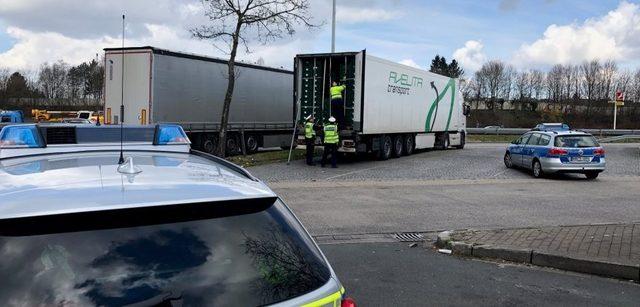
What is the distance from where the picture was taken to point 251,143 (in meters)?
25.8

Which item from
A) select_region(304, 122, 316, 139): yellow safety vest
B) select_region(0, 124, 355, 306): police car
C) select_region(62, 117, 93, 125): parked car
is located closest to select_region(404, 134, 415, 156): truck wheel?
select_region(304, 122, 316, 139): yellow safety vest

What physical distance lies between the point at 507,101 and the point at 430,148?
79.8 meters

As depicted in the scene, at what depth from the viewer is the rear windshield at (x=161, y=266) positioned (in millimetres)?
1890

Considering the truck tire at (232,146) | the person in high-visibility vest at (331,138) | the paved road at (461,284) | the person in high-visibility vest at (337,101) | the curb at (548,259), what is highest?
the person in high-visibility vest at (337,101)

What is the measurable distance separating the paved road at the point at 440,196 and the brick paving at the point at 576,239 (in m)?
1.09

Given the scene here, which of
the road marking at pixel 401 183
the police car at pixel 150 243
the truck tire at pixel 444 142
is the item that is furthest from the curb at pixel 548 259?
the truck tire at pixel 444 142

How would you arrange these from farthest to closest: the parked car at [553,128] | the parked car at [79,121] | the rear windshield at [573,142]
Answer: the parked car at [553,128] < the rear windshield at [573,142] < the parked car at [79,121]

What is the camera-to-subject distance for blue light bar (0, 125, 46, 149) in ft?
→ 12.7

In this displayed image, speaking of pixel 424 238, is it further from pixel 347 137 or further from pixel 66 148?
pixel 347 137

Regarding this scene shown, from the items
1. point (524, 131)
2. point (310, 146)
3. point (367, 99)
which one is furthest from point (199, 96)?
point (524, 131)

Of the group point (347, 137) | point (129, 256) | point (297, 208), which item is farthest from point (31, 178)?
point (347, 137)

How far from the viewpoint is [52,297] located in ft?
6.14

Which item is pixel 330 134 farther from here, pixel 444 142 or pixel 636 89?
pixel 636 89

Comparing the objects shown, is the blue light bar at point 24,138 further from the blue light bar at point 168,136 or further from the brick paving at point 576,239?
the brick paving at point 576,239
